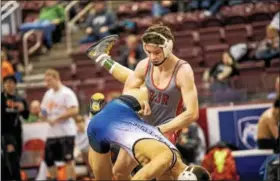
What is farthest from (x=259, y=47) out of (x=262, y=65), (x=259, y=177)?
(x=259, y=177)

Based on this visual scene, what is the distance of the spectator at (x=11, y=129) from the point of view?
10860mm

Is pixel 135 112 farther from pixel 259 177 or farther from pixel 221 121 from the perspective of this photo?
pixel 221 121

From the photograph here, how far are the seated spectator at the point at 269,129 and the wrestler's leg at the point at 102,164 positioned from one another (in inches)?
164

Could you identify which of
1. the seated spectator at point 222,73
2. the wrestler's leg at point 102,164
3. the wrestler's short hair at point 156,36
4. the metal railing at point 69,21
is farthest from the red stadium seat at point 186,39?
the wrestler's leg at point 102,164

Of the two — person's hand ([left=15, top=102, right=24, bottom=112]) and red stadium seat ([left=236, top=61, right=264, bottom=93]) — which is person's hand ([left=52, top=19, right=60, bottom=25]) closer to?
red stadium seat ([left=236, top=61, right=264, bottom=93])

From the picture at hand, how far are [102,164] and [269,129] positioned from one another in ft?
14.3

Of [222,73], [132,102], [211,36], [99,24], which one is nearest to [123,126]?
[132,102]

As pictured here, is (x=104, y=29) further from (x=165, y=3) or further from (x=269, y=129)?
(x=269, y=129)

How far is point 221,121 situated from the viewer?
39.3 feet

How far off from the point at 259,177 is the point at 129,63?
3415 mm

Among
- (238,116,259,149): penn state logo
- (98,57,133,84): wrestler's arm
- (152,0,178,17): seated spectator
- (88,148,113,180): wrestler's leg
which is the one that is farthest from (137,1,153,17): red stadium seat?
(88,148,113,180): wrestler's leg

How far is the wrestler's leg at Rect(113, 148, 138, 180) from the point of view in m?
7.37

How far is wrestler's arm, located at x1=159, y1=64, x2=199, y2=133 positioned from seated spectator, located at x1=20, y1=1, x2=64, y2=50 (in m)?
10.5

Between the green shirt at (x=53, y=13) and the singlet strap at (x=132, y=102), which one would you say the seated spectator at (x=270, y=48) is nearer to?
the green shirt at (x=53, y=13)
